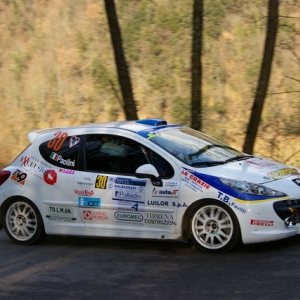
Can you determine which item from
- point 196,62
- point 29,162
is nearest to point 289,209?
point 29,162

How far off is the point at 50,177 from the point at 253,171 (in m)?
2.61

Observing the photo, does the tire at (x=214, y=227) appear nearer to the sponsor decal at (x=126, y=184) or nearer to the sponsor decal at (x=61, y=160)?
the sponsor decal at (x=126, y=184)

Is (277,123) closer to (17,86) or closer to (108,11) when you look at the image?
(108,11)

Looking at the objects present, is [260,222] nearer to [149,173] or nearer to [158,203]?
[158,203]

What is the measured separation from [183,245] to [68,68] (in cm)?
1226

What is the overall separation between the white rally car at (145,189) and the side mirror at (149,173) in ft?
0.04

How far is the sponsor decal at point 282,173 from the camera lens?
23.9 feet

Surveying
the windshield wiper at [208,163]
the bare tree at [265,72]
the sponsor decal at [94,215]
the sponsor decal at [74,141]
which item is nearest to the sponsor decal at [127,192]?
the sponsor decal at [94,215]

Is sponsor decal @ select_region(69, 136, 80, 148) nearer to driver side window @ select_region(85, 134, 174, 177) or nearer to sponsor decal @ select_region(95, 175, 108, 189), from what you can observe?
driver side window @ select_region(85, 134, 174, 177)

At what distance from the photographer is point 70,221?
310 inches

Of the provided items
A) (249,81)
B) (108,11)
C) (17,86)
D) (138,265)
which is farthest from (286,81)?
(138,265)

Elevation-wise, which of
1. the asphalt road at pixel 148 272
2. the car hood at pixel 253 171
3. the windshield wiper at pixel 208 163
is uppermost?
the windshield wiper at pixel 208 163

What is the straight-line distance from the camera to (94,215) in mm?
7668

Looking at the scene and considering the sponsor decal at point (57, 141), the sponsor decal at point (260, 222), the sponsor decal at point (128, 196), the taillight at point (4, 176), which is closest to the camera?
the sponsor decal at point (260, 222)
